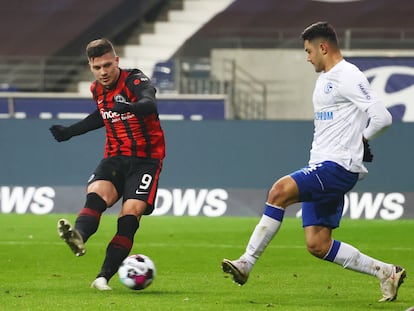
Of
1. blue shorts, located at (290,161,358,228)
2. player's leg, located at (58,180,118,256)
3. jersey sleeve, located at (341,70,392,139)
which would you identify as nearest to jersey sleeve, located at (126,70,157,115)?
player's leg, located at (58,180,118,256)

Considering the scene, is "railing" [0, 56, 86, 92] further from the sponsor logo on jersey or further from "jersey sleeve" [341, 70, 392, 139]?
"jersey sleeve" [341, 70, 392, 139]

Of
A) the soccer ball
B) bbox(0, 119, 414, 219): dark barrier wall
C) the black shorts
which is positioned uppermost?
the black shorts

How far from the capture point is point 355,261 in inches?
364

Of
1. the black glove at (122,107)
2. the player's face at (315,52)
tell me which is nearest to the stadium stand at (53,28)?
the black glove at (122,107)

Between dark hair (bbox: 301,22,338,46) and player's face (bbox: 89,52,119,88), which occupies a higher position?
dark hair (bbox: 301,22,338,46)

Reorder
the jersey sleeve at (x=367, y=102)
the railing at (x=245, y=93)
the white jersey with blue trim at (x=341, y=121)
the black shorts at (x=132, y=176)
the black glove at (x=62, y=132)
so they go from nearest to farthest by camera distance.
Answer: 1. the jersey sleeve at (x=367, y=102)
2. the white jersey with blue trim at (x=341, y=121)
3. the black shorts at (x=132, y=176)
4. the black glove at (x=62, y=132)
5. the railing at (x=245, y=93)

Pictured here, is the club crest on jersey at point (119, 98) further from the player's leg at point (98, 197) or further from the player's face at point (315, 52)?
the player's face at point (315, 52)

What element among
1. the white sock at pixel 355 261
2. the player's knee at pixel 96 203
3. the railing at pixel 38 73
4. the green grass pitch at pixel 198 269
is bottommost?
the railing at pixel 38 73

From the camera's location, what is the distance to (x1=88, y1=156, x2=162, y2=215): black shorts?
9.83 m

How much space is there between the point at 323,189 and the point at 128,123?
191 cm

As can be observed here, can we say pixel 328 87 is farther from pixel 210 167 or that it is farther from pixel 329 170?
pixel 210 167

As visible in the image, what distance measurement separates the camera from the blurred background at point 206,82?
19.2m

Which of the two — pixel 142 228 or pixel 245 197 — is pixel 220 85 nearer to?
pixel 245 197

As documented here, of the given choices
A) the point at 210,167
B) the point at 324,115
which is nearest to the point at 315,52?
the point at 324,115
